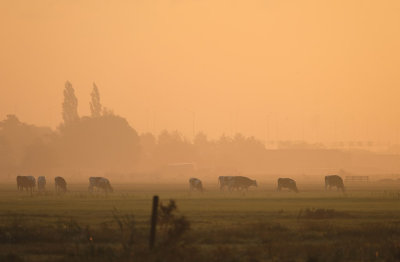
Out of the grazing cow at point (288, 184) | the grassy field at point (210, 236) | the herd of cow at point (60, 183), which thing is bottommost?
the grassy field at point (210, 236)

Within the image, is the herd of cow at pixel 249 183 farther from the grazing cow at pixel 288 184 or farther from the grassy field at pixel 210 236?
the grassy field at pixel 210 236

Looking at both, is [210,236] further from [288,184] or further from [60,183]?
[60,183]

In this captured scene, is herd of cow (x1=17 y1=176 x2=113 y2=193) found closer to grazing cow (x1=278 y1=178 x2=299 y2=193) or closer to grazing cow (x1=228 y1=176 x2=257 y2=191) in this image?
grazing cow (x1=228 y1=176 x2=257 y2=191)

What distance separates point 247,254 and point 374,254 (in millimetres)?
4155

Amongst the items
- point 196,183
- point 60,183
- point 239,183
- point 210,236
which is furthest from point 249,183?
point 210,236

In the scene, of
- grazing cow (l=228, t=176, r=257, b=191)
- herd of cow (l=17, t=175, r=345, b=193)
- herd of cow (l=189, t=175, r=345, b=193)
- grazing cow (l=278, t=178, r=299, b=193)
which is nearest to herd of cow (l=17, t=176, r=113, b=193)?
herd of cow (l=17, t=175, r=345, b=193)

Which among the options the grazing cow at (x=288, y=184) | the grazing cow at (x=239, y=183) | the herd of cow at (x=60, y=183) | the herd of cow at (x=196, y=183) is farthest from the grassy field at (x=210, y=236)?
the grazing cow at (x=239, y=183)

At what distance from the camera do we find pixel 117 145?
655 ft

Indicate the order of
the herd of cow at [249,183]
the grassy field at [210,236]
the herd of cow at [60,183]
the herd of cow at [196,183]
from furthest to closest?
the herd of cow at [249,183] → the herd of cow at [196,183] → the herd of cow at [60,183] → the grassy field at [210,236]

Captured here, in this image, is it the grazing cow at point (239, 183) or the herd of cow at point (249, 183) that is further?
the grazing cow at point (239, 183)

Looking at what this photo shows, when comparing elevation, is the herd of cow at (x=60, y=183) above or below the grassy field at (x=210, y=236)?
above

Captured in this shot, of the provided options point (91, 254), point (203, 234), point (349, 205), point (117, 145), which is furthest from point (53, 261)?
point (117, 145)

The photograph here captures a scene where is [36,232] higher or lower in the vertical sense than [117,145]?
lower

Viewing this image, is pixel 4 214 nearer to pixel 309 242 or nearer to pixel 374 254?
pixel 309 242
